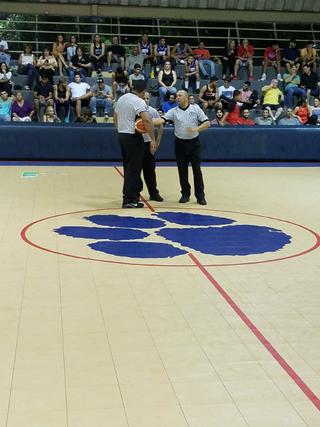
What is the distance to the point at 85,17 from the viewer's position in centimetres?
2669

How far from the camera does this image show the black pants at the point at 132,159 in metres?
11.3

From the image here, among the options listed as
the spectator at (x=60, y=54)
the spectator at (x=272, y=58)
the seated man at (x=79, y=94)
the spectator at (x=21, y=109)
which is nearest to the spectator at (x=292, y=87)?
the spectator at (x=272, y=58)

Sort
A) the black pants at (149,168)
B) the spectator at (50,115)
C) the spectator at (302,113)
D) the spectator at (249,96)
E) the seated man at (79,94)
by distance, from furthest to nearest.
→ the spectator at (249,96), the spectator at (302,113), the seated man at (79,94), the spectator at (50,115), the black pants at (149,168)

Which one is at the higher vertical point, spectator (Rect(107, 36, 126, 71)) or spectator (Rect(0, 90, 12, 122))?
spectator (Rect(107, 36, 126, 71))

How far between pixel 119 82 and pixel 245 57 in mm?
5181

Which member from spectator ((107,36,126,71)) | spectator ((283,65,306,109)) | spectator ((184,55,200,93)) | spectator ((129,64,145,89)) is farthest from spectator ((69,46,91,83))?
spectator ((283,65,306,109))

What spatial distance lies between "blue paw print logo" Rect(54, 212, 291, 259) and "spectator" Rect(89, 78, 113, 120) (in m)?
10.5

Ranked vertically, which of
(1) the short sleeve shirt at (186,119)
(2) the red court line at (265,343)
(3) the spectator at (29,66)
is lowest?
(2) the red court line at (265,343)

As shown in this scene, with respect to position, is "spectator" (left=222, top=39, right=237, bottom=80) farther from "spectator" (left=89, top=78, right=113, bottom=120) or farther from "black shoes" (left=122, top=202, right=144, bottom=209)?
"black shoes" (left=122, top=202, right=144, bottom=209)

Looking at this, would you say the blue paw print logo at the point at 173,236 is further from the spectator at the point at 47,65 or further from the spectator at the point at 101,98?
the spectator at the point at 47,65

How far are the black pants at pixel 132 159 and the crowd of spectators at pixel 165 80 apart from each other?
7.16 metres

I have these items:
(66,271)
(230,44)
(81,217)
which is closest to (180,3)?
(230,44)

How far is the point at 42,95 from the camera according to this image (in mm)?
20844

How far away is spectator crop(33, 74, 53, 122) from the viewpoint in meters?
20.6
